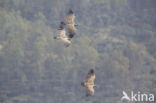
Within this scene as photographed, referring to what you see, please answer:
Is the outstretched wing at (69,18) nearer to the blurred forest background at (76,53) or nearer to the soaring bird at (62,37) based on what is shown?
the soaring bird at (62,37)

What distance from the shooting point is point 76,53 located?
138 ft

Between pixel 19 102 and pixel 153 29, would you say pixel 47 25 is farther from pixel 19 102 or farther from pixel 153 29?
pixel 19 102

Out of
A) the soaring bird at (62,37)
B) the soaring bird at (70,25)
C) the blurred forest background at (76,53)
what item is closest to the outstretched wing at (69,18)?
the soaring bird at (70,25)

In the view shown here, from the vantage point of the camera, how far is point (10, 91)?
3822cm

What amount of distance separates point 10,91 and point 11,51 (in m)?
3.39

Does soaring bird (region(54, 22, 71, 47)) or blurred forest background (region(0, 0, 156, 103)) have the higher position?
blurred forest background (region(0, 0, 156, 103))

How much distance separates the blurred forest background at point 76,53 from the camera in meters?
38.0

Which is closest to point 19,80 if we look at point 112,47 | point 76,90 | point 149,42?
point 76,90

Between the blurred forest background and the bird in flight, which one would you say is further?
the blurred forest background

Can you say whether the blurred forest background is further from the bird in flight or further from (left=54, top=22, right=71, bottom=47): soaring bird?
the bird in flight

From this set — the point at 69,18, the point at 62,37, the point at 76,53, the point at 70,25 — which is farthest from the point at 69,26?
the point at 76,53

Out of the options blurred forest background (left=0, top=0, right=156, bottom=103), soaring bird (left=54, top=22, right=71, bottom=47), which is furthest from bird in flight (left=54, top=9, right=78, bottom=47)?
blurred forest background (left=0, top=0, right=156, bottom=103)

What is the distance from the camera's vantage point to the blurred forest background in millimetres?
37969

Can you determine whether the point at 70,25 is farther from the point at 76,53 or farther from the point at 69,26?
the point at 76,53
